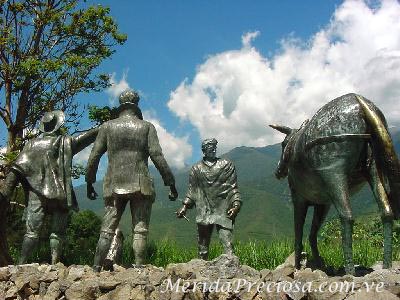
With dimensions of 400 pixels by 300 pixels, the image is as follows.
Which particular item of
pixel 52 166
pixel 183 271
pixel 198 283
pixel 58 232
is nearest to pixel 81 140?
pixel 52 166

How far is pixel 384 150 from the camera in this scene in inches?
200

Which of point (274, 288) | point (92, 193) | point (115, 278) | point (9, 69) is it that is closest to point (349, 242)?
point (274, 288)

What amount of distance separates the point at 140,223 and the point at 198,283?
1896mm

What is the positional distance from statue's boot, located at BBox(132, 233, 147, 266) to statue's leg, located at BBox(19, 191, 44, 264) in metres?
1.51

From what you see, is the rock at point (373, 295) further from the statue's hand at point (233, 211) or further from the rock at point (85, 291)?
the statue's hand at point (233, 211)

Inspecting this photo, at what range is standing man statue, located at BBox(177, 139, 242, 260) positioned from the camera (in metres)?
Answer: 7.18

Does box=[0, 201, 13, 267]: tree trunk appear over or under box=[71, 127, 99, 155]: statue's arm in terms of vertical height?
under

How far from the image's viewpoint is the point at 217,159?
24.6ft

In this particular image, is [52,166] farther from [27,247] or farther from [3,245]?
[3,245]

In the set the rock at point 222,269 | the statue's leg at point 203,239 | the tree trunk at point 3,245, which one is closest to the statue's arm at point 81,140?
the statue's leg at point 203,239

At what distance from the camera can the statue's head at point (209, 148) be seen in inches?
295

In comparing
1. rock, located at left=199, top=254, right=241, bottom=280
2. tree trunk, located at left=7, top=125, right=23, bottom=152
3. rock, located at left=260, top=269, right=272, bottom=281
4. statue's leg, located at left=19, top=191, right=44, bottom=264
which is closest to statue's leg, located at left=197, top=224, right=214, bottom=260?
rock, located at left=199, top=254, right=241, bottom=280

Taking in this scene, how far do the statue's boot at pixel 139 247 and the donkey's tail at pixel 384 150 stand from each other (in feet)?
9.52

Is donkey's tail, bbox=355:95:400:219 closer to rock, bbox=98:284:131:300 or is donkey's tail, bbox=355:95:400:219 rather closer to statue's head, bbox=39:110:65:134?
rock, bbox=98:284:131:300
